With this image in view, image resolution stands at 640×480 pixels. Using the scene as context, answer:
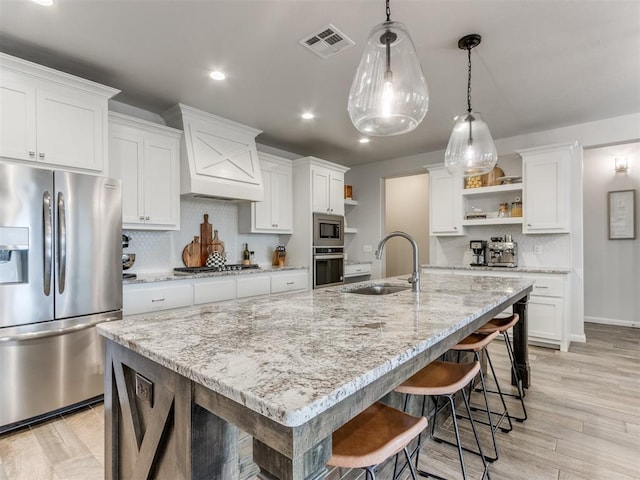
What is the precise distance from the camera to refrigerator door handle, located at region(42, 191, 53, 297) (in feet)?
7.48

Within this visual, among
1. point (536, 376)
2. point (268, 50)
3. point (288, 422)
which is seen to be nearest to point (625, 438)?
point (536, 376)

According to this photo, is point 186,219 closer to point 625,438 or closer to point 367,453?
point 367,453

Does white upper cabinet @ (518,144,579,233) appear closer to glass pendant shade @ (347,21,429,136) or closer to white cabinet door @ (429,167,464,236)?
white cabinet door @ (429,167,464,236)

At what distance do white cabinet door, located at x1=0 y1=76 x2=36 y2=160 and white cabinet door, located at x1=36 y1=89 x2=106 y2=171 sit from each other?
40 millimetres

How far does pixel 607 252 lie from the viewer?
4961 mm

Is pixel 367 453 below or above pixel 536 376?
above

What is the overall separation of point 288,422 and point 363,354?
1.17ft

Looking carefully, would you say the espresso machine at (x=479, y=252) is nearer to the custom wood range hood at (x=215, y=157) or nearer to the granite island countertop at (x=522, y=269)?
the granite island countertop at (x=522, y=269)

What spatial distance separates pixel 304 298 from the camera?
74.9 inches

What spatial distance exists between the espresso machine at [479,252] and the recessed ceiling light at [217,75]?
3731mm

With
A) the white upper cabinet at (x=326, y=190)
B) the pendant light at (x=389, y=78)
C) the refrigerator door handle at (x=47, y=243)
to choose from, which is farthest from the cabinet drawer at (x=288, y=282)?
the pendant light at (x=389, y=78)

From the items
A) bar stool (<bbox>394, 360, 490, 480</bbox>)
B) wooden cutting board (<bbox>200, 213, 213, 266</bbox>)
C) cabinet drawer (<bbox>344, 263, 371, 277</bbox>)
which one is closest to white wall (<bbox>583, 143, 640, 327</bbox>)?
cabinet drawer (<bbox>344, 263, 371, 277</bbox>)

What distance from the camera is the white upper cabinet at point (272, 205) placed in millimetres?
4230

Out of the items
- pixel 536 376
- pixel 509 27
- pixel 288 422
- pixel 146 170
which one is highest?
pixel 509 27
